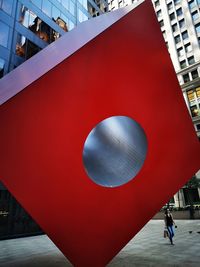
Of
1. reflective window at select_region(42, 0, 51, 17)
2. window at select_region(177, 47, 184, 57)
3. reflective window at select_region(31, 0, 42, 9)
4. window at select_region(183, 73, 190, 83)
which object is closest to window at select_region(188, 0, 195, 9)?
window at select_region(177, 47, 184, 57)

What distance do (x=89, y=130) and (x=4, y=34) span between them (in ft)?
50.6

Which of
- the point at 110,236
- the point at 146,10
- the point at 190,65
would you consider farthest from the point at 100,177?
the point at 190,65

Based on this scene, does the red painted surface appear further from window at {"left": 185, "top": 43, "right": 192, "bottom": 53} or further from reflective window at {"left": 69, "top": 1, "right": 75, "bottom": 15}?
window at {"left": 185, "top": 43, "right": 192, "bottom": 53}

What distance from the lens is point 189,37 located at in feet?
126

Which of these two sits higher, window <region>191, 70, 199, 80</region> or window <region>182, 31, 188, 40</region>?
window <region>182, 31, 188, 40</region>

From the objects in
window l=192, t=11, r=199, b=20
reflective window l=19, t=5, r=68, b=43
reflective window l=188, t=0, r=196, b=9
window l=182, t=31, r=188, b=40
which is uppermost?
reflective window l=188, t=0, r=196, b=9

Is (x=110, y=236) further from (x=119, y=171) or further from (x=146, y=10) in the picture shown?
(x=146, y=10)

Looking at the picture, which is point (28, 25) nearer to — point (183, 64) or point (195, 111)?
point (195, 111)

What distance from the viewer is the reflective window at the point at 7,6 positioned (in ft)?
54.7

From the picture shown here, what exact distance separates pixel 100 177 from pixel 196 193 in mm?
34690

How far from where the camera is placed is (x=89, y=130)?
477 cm

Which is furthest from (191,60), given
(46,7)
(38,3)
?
(38,3)

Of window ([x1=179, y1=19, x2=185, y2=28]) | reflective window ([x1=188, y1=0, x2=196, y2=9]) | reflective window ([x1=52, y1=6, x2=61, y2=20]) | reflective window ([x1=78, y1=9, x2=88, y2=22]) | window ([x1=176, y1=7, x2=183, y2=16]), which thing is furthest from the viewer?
window ([x1=176, y1=7, x2=183, y2=16])

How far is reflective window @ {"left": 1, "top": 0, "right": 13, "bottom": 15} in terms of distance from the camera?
16.7 metres
